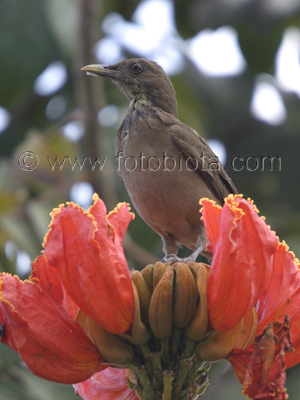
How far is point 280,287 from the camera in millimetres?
2119

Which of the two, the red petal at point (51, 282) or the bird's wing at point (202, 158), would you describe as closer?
the red petal at point (51, 282)

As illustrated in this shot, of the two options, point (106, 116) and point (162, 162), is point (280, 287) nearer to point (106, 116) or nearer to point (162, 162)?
point (162, 162)

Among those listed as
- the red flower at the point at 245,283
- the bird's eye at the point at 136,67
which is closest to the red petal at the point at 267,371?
the red flower at the point at 245,283

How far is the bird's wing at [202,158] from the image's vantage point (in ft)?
14.6

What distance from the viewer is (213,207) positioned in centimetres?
219

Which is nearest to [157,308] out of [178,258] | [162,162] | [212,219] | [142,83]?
[212,219]

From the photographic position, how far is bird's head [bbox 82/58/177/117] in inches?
191

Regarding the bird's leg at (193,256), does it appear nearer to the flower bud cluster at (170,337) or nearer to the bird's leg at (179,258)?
the bird's leg at (179,258)

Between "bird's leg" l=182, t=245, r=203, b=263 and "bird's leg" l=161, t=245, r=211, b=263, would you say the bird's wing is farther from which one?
"bird's leg" l=182, t=245, r=203, b=263

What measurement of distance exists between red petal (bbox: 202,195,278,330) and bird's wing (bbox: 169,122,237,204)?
98.2 inches

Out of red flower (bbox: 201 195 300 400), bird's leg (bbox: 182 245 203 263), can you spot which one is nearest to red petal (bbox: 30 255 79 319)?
red flower (bbox: 201 195 300 400)

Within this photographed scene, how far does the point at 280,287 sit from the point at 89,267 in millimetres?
745

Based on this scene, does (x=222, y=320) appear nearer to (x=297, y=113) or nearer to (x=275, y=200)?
(x=275, y=200)

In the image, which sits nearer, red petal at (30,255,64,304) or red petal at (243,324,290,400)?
red petal at (243,324,290,400)
